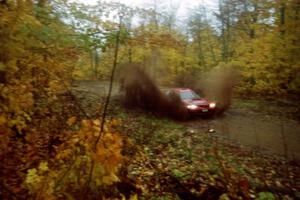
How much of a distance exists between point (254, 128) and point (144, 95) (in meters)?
5.56

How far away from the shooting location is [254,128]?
14992mm

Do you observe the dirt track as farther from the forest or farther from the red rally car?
the red rally car

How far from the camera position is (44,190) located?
4262 mm

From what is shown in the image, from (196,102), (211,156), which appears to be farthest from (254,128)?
(211,156)

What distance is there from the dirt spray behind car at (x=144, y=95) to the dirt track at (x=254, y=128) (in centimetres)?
109

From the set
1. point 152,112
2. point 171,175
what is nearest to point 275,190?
point 171,175

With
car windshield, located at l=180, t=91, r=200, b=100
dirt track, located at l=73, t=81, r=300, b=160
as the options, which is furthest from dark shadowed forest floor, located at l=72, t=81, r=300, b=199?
car windshield, located at l=180, t=91, r=200, b=100

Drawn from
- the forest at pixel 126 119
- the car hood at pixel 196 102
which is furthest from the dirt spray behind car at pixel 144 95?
the car hood at pixel 196 102

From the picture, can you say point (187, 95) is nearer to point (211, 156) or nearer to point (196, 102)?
point (196, 102)

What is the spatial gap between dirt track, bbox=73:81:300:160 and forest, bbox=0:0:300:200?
8 cm

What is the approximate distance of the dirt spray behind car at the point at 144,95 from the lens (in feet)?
53.1

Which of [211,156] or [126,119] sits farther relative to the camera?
[126,119]

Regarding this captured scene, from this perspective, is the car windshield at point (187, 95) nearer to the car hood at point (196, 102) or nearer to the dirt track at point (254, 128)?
the car hood at point (196, 102)

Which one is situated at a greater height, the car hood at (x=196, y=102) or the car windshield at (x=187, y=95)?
the car windshield at (x=187, y=95)
